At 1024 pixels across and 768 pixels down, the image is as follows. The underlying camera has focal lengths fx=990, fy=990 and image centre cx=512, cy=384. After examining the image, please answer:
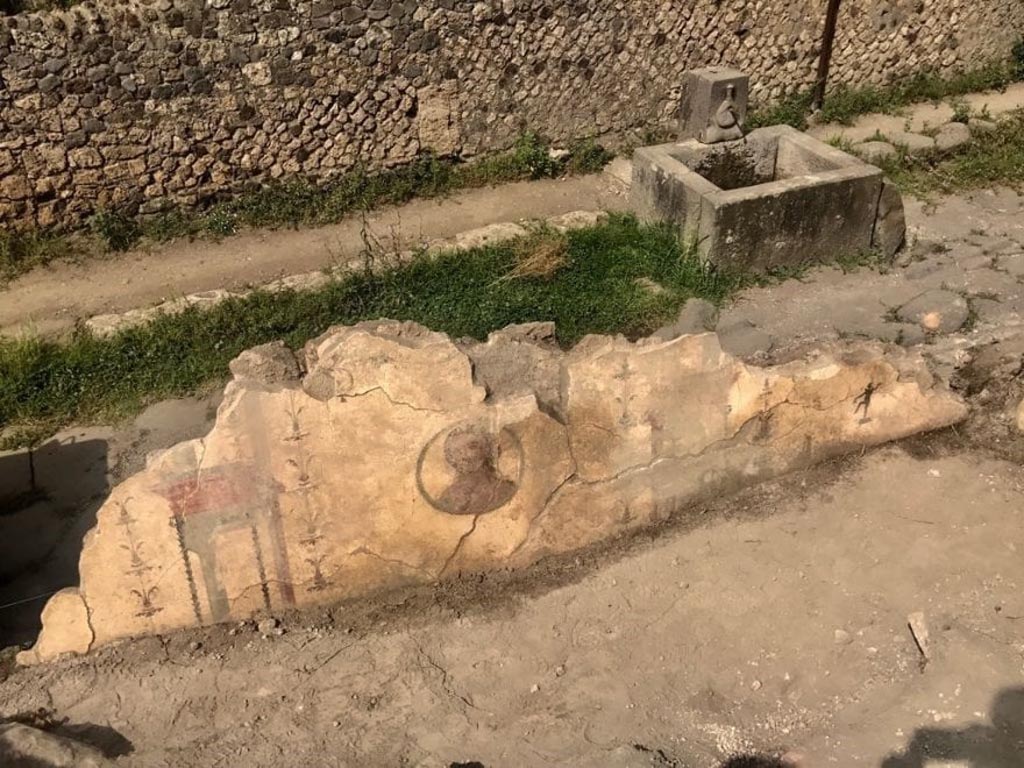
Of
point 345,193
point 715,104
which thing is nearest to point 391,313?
point 345,193

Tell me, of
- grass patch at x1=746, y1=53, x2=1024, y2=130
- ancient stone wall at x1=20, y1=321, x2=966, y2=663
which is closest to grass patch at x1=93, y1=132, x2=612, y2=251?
grass patch at x1=746, y1=53, x2=1024, y2=130

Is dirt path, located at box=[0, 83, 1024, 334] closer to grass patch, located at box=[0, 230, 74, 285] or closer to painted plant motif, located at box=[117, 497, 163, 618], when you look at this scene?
grass patch, located at box=[0, 230, 74, 285]

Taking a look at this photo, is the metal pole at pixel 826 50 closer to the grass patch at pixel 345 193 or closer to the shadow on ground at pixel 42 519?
the grass patch at pixel 345 193

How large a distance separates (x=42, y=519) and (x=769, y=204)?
486cm

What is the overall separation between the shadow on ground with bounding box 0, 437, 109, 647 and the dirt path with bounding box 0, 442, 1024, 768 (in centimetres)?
76

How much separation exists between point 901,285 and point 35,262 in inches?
241

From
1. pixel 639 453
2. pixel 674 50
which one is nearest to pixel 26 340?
pixel 639 453

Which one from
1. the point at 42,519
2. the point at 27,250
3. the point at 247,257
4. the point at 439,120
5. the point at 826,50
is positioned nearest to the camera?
the point at 42,519

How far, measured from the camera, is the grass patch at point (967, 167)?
8156 mm

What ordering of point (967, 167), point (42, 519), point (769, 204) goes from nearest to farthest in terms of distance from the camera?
point (42, 519) → point (769, 204) → point (967, 167)

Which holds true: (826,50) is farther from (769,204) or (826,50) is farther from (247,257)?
(247,257)

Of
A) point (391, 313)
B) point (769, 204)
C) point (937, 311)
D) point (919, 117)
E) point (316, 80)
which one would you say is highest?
point (316, 80)

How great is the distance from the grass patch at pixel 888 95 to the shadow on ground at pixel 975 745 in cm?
691

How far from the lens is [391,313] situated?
6387 mm
